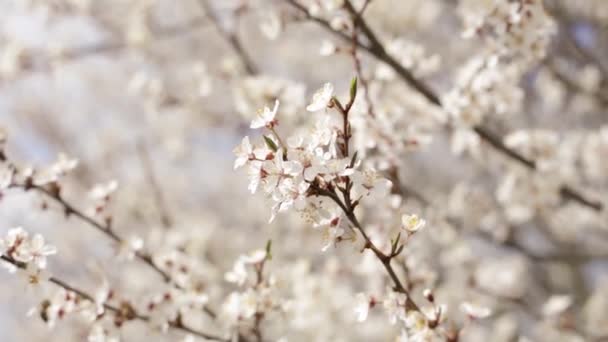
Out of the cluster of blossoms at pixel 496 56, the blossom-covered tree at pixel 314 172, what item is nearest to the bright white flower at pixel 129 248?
the blossom-covered tree at pixel 314 172

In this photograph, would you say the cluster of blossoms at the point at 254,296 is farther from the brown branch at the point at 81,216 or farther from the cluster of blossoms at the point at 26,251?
the cluster of blossoms at the point at 26,251

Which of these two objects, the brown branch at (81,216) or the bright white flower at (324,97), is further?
the brown branch at (81,216)

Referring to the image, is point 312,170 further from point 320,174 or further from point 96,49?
point 96,49

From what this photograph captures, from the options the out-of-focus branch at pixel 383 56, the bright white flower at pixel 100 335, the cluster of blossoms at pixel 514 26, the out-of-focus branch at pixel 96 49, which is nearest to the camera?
the bright white flower at pixel 100 335

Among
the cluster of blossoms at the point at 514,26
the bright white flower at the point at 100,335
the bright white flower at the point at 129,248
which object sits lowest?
the bright white flower at the point at 100,335

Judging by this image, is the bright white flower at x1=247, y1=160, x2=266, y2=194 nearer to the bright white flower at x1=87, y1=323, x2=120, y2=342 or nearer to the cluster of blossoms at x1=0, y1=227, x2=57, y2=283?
the cluster of blossoms at x1=0, y1=227, x2=57, y2=283

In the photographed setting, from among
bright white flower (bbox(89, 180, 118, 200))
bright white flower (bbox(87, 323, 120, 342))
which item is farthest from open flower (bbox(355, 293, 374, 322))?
bright white flower (bbox(89, 180, 118, 200))

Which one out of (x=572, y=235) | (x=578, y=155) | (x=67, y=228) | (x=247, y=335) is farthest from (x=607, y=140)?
(x=67, y=228)

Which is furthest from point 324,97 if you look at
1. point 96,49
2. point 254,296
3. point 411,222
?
point 96,49

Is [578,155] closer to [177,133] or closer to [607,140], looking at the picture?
[607,140]
